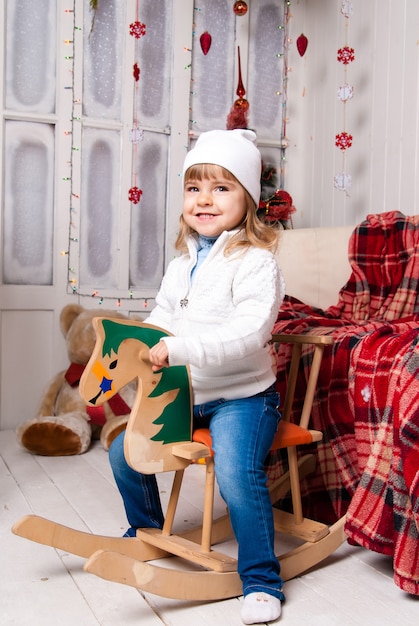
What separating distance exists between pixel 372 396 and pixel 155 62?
195 centimetres

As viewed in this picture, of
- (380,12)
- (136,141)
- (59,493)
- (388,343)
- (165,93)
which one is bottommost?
(59,493)

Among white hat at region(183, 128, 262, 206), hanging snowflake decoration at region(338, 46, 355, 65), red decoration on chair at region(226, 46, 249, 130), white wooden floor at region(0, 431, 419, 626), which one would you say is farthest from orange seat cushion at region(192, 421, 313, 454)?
hanging snowflake decoration at region(338, 46, 355, 65)

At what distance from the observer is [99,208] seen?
2.82 m

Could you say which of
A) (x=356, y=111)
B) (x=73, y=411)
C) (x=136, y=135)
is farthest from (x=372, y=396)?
(x=136, y=135)

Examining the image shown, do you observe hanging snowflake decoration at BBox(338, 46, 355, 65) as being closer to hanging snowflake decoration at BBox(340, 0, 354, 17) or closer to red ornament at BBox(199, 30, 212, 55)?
hanging snowflake decoration at BBox(340, 0, 354, 17)

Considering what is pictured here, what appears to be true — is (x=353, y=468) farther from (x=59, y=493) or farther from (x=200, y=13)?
(x=200, y=13)

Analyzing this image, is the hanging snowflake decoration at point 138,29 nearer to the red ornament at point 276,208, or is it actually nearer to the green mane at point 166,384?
the red ornament at point 276,208

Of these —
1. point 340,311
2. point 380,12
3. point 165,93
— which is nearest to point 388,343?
point 340,311

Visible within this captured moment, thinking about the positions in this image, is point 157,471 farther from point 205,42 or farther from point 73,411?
point 205,42

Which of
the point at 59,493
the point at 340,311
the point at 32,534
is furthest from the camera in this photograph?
the point at 340,311

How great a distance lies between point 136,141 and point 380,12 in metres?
1.07

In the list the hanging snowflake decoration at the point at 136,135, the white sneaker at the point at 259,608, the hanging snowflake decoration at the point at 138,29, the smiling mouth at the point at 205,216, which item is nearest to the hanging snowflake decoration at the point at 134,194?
the hanging snowflake decoration at the point at 136,135

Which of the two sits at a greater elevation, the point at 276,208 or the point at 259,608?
the point at 276,208

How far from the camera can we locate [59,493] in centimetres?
192
